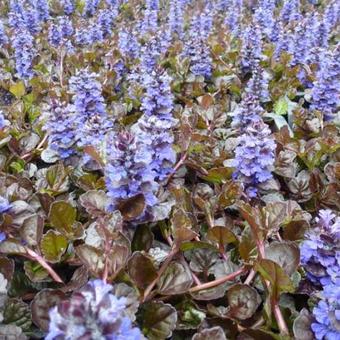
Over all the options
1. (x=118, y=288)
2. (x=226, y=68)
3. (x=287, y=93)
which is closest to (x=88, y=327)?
(x=118, y=288)

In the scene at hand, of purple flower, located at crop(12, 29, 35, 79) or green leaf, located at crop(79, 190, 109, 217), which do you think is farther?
purple flower, located at crop(12, 29, 35, 79)

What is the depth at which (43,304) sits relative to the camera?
1586mm

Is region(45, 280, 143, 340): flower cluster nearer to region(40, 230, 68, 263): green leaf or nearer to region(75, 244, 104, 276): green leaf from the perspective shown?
region(75, 244, 104, 276): green leaf

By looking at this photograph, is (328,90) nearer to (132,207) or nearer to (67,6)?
(132,207)

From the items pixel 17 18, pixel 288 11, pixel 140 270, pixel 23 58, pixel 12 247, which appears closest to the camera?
pixel 140 270

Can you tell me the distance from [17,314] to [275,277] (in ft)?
2.84

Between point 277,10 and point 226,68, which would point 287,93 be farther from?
point 277,10

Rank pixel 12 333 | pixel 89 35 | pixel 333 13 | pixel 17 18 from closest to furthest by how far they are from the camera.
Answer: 1. pixel 12 333
2. pixel 89 35
3. pixel 17 18
4. pixel 333 13

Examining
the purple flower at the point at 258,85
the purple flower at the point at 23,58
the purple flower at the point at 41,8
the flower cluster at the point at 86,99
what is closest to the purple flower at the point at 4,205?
the flower cluster at the point at 86,99

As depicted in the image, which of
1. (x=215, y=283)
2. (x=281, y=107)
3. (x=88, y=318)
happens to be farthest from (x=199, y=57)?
(x=88, y=318)

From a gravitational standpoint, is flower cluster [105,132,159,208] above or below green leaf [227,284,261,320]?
above

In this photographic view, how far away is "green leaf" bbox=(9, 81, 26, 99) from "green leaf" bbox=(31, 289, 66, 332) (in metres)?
2.05

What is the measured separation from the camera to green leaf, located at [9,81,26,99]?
3305 millimetres

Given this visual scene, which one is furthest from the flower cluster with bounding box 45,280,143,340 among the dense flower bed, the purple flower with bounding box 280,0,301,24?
the purple flower with bounding box 280,0,301,24
